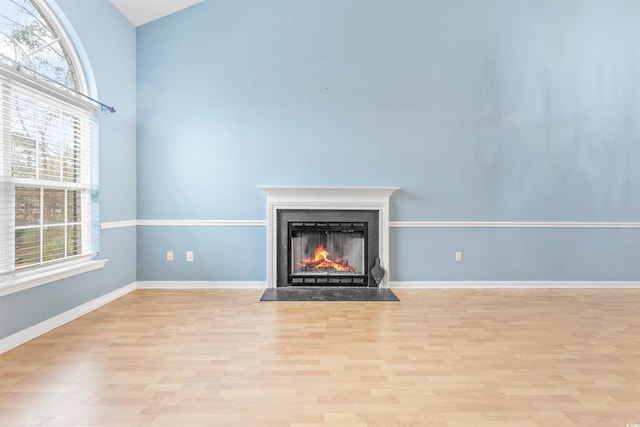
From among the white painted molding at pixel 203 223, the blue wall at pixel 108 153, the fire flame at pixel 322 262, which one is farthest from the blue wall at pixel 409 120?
the fire flame at pixel 322 262

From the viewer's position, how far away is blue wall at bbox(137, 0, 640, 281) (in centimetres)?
378

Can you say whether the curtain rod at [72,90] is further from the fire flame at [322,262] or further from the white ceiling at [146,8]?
the fire flame at [322,262]

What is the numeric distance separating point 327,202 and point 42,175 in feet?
8.24

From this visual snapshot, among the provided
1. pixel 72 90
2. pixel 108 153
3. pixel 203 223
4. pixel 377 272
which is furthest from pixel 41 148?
pixel 377 272

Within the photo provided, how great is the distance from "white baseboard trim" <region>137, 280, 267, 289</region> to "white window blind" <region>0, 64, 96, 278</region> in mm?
885

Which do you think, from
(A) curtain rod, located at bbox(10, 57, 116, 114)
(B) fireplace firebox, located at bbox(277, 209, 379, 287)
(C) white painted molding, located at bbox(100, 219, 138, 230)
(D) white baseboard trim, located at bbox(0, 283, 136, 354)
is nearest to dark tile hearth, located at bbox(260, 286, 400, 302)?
(B) fireplace firebox, located at bbox(277, 209, 379, 287)

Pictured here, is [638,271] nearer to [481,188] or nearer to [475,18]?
[481,188]

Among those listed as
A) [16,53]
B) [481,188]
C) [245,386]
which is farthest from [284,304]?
[16,53]

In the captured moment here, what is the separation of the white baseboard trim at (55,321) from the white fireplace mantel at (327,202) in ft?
5.11

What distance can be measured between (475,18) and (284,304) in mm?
3764

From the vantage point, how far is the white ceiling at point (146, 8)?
3.40 m

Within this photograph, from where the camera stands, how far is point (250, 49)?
3771 mm

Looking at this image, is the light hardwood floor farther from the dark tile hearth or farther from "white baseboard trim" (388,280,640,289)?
"white baseboard trim" (388,280,640,289)

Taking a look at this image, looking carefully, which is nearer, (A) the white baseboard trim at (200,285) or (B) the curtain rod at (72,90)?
(B) the curtain rod at (72,90)
